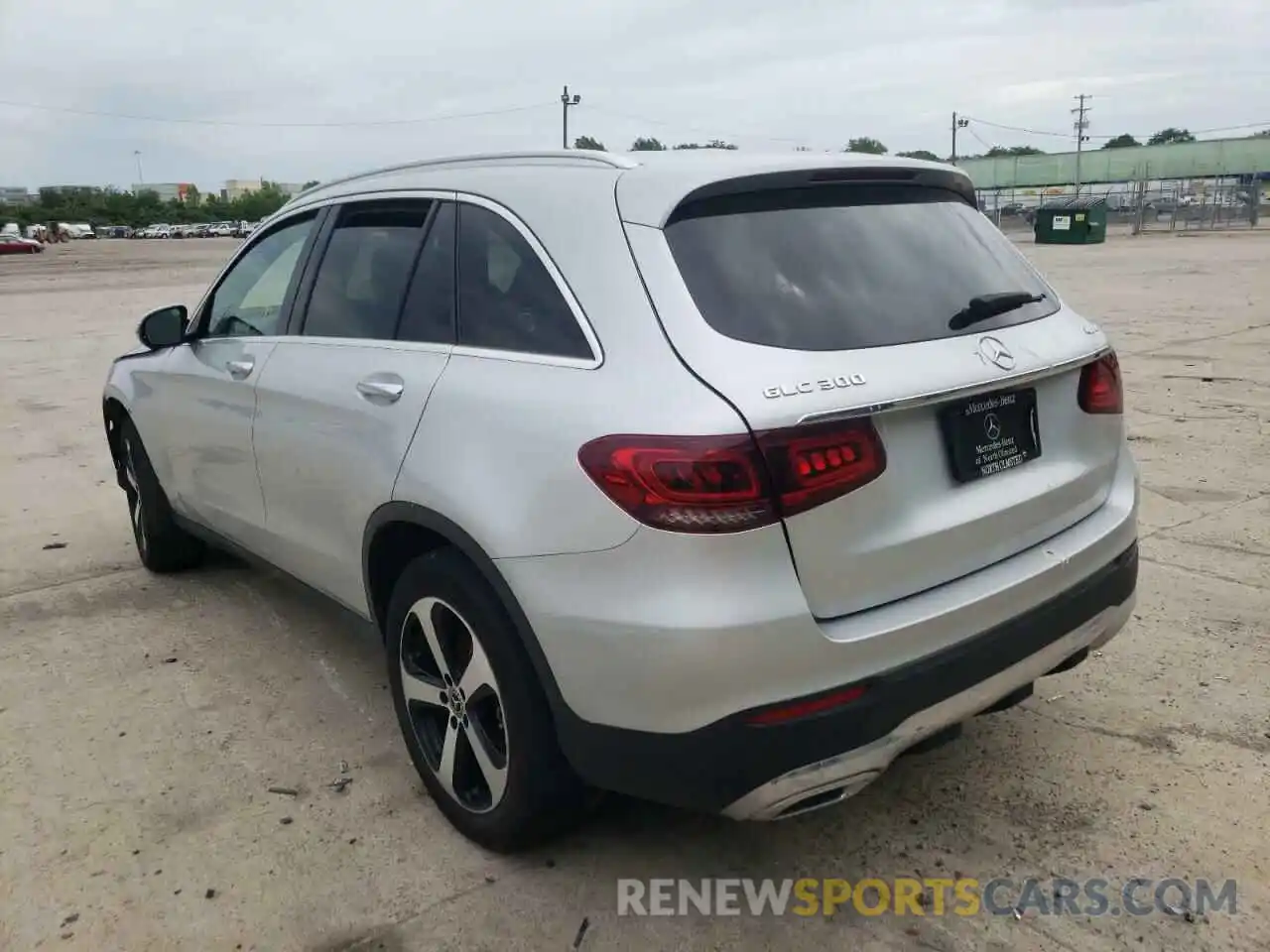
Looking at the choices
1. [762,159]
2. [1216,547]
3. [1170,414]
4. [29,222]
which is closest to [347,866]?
[762,159]

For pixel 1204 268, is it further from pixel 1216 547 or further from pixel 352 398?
pixel 352 398

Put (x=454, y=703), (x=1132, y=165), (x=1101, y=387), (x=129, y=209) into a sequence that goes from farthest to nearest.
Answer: (x=129, y=209) < (x=1132, y=165) < (x=1101, y=387) < (x=454, y=703)

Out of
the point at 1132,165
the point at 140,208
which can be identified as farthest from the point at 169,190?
the point at 1132,165

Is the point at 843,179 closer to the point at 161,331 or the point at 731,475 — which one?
the point at 731,475

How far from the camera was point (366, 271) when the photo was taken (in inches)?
133

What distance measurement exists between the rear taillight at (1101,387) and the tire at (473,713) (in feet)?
5.40

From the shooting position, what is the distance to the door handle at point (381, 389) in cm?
291

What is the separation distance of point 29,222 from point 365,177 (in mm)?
111105

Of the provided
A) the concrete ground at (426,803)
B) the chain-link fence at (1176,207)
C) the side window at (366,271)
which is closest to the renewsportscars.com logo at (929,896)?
the concrete ground at (426,803)

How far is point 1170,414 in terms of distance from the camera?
777cm

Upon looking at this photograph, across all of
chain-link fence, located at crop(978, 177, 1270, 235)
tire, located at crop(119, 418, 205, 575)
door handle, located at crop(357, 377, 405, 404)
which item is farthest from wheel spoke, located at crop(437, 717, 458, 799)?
chain-link fence, located at crop(978, 177, 1270, 235)

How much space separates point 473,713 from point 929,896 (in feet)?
3.98

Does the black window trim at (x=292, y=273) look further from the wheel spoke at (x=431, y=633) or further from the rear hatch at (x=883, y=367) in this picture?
the rear hatch at (x=883, y=367)

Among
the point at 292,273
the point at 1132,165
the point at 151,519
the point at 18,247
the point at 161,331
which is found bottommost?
the point at 151,519
